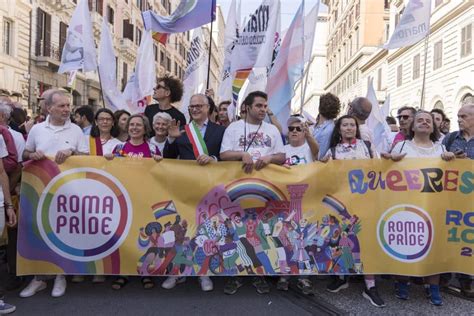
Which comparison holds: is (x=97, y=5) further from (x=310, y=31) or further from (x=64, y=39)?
(x=310, y=31)

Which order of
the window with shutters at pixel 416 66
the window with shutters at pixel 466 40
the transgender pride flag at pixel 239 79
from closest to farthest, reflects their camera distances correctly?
the transgender pride flag at pixel 239 79 → the window with shutters at pixel 466 40 → the window with shutters at pixel 416 66

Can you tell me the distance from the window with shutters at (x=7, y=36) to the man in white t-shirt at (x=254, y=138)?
19729mm

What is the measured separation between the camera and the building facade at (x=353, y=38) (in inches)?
1837

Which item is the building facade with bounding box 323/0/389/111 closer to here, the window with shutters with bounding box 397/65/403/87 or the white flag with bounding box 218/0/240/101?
the window with shutters with bounding box 397/65/403/87

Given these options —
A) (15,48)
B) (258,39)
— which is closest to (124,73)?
(15,48)

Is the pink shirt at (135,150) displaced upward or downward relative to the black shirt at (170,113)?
downward

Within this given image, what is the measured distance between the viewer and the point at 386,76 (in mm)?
38875

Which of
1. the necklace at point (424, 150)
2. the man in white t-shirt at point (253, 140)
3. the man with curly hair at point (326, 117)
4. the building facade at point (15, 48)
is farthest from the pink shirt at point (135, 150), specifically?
the building facade at point (15, 48)

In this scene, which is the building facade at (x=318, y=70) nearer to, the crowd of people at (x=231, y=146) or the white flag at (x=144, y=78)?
the white flag at (x=144, y=78)

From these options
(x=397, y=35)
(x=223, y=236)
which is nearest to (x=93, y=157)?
(x=223, y=236)

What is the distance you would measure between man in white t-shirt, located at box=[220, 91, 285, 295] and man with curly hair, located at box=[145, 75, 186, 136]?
1394 mm

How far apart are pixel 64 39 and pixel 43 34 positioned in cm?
255

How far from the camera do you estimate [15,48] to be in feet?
71.5

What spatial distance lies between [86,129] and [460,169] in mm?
4570
